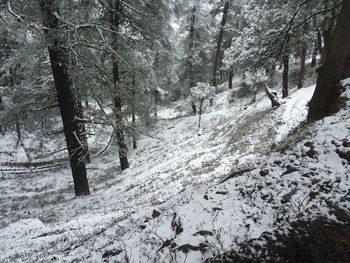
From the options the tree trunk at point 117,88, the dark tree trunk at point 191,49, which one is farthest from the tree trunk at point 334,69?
the dark tree trunk at point 191,49

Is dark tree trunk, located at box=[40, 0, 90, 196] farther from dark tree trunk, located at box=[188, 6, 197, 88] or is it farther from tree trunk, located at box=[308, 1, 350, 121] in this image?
dark tree trunk, located at box=[188, 6, 197, 88]

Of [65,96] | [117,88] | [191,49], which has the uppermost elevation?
[191,49]

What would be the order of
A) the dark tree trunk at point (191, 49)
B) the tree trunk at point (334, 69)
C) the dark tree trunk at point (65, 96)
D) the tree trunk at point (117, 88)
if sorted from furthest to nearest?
the dark tree trunk at point (191, 49)
the tree trunk at point (117, 88)
the dark tree trunk at point (65, 96)
the tree trunk at point (334, 69)

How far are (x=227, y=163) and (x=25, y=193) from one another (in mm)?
11624

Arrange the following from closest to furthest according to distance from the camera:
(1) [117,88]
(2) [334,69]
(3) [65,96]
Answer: (2) [334,69], (3) [65,96], (1) [117,88]

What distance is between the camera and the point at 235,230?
3852mm

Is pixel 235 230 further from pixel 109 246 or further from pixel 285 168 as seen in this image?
pixel 109 246

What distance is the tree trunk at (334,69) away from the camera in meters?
A: 5.13

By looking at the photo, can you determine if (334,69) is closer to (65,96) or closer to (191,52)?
(65,96)

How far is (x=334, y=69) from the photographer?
5.34 meters

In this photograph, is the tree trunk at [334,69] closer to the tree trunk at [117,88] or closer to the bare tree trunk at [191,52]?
the tree trunk at [117,88]

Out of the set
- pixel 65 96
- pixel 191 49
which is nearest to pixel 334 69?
pixel 65 96

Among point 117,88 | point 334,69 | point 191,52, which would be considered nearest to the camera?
point 334,69

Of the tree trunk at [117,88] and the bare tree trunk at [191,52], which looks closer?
the tree trunk at [117,88]
